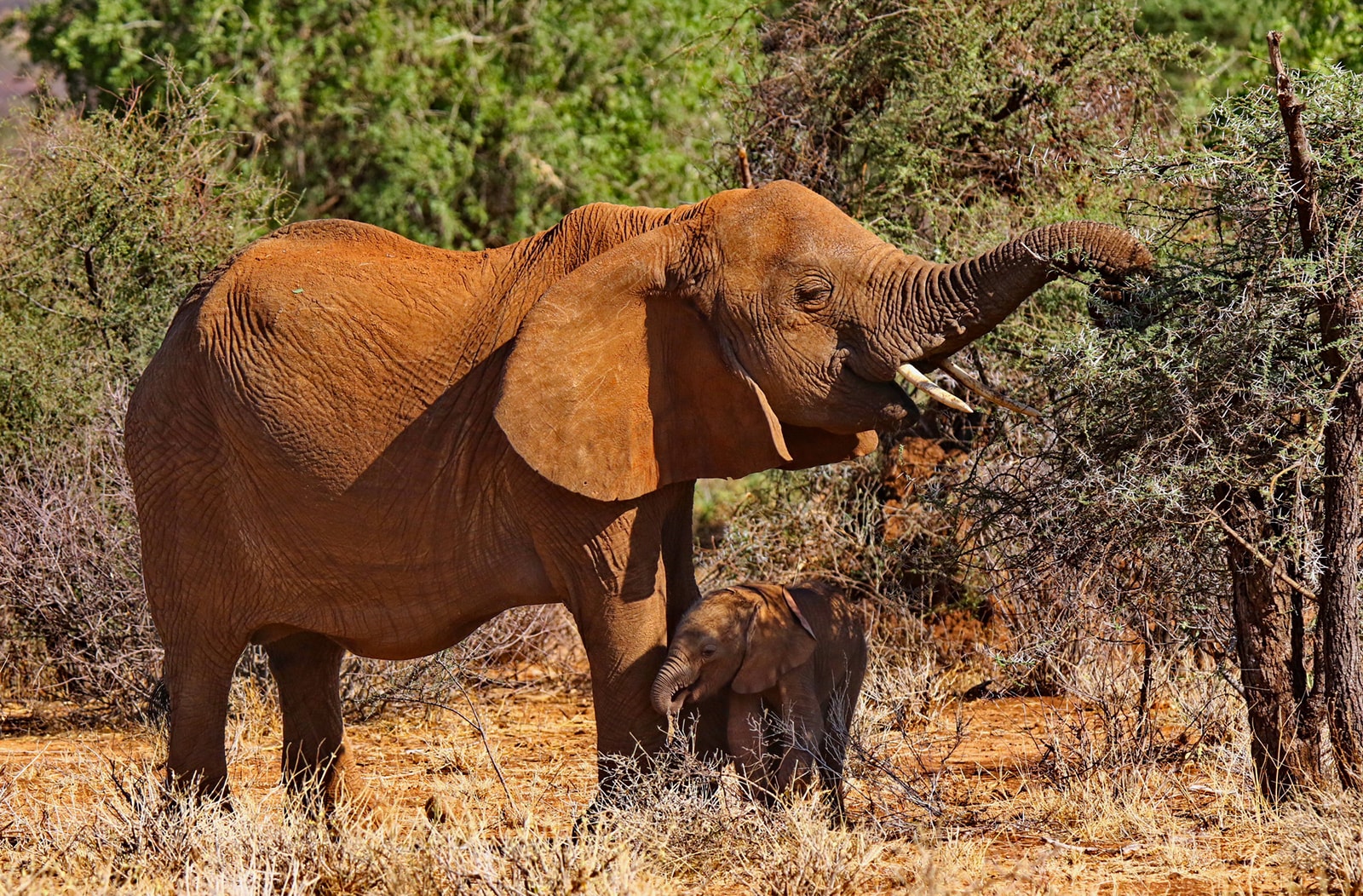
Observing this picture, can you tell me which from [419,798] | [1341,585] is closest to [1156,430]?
[1341,585]

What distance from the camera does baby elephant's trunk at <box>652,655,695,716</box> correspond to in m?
5.72

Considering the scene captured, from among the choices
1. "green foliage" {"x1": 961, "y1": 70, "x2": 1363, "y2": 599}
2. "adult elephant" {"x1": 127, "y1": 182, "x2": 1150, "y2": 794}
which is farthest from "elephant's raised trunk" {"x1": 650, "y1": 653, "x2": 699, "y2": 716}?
"green foliage" {"x1": 961, "y1": 70, "x2": 1363, "y2": 599}

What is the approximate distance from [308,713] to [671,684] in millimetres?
1911

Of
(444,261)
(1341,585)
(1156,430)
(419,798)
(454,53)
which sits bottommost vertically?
(419,798)

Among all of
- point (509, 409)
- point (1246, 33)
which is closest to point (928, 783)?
point (509, 409)

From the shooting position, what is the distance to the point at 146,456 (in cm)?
650

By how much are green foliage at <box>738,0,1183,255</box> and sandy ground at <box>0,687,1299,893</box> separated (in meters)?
2.73

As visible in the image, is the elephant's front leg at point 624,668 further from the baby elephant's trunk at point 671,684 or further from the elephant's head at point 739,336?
the elephant's head at point 739,336

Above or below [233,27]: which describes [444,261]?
below

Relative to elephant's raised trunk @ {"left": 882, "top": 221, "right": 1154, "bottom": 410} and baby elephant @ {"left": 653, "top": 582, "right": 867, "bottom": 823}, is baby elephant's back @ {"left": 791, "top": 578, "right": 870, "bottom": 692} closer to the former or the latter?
baby elephant @ {"left": 653, "top": 582, "right": 867, "bottom": 823}

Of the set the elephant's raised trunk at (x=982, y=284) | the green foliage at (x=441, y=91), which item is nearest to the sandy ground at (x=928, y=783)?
the elephant's raised trunk at (x=982, y=284)

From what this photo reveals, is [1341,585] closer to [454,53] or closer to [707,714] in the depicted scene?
[707,714]

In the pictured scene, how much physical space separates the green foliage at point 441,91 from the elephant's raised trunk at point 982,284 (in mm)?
10642

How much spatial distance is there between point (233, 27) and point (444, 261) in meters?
11.0
